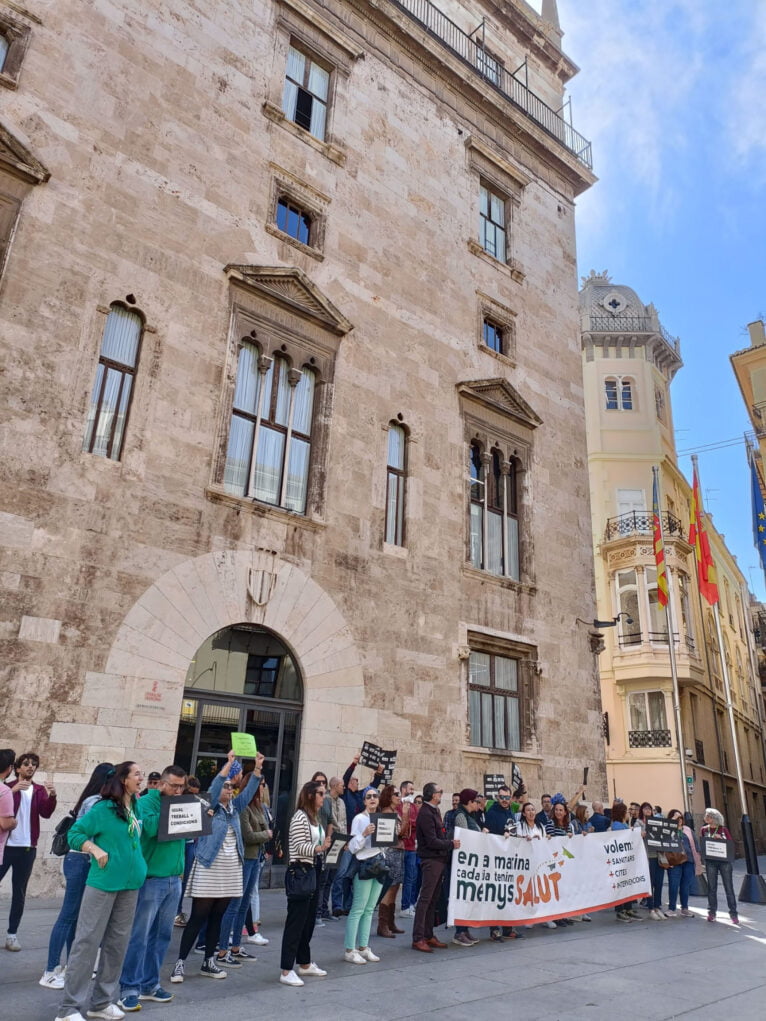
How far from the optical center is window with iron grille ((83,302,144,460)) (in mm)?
12211

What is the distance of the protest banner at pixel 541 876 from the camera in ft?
30.4

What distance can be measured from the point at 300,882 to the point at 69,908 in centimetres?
199

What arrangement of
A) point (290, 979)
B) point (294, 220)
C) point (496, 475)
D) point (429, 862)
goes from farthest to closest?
point (496, 475), point (294, 220), point (429, 862), point (290, 979)

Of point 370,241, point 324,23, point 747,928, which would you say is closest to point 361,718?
point 747,928

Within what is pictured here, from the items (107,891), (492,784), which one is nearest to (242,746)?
(107,891)

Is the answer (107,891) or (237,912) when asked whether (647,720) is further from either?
(107,891)

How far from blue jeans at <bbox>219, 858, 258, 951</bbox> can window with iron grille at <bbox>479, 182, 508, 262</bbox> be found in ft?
55.8

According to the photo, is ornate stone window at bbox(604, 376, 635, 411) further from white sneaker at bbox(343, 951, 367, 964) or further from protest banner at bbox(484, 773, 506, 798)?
white sneaker at bbox(343, 951, 367, 964)

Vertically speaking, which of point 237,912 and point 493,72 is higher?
point 493,72

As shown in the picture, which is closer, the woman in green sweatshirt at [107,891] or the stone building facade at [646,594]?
the woman in green sweatshirt at [107,891]

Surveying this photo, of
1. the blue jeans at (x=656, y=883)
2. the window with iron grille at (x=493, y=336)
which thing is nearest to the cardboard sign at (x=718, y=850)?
the blue jeans at (x=656, y=883)

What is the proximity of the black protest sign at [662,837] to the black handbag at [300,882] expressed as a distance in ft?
24.1

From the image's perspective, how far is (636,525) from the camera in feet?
109

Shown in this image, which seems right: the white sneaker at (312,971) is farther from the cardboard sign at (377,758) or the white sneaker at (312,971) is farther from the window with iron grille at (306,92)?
the window with iron grille at (306,92)
